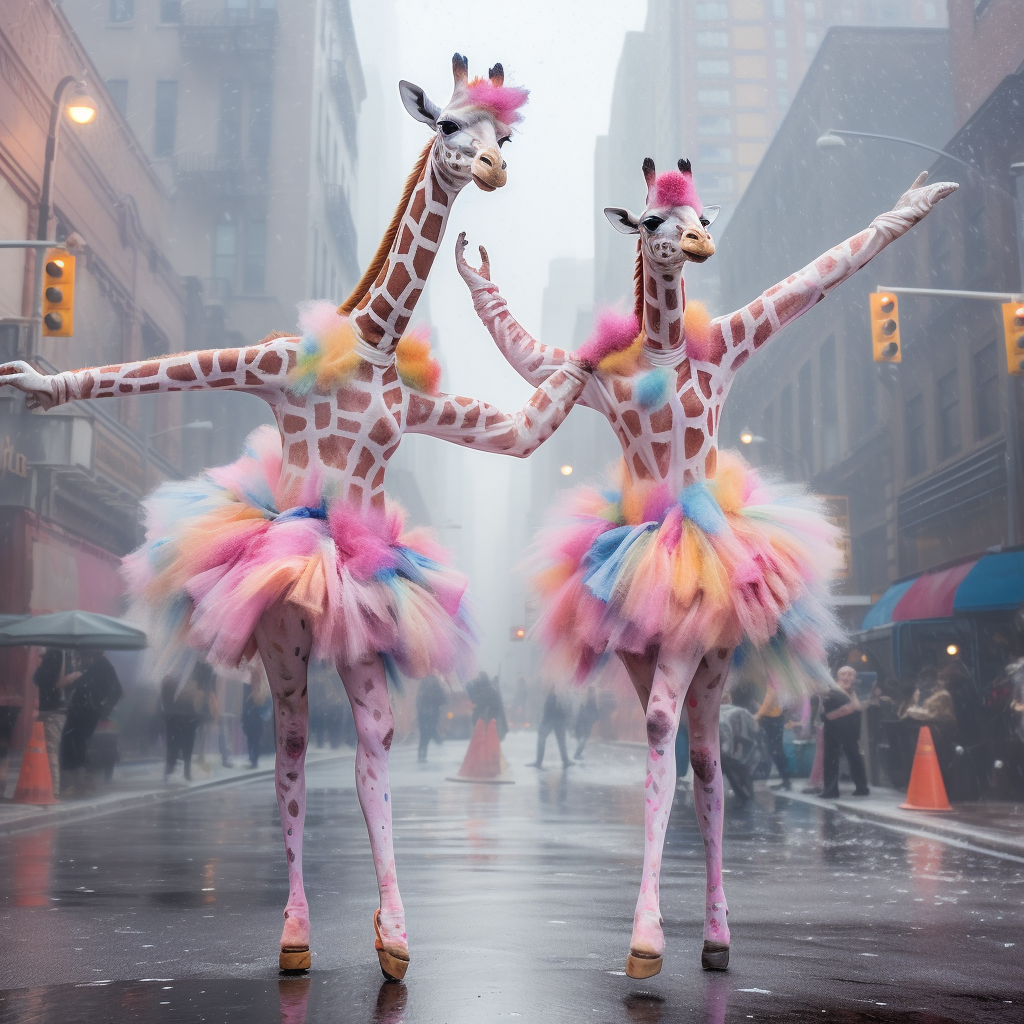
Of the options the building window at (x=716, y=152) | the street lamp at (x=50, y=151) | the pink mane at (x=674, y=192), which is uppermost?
the building window at (x=716, y=152)

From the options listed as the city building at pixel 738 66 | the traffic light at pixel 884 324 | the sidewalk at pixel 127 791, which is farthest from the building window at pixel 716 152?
the traffic light at pixel 884 324

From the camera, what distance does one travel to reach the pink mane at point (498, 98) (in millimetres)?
4875

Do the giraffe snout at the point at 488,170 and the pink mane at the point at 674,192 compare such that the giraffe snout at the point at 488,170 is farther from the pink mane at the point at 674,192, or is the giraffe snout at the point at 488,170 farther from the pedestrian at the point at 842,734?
the pedestrian at the point at 842,734

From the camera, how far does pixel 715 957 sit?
466 cm

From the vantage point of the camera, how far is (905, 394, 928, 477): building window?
31.2m

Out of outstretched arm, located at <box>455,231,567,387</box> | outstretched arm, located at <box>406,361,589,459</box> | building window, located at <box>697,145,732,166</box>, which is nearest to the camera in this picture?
outstretched arm, located at <box>406,361,589,459</box>

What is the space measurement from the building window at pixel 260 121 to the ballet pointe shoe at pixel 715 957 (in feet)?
171

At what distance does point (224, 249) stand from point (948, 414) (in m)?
33.3

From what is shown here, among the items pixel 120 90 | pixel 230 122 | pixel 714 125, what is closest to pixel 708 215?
pixel 120 90

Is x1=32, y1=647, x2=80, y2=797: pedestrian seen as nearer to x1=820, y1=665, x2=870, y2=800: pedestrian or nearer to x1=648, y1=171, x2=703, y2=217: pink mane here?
x1=820, y1=665, x2=870, y2=800: pedestrian

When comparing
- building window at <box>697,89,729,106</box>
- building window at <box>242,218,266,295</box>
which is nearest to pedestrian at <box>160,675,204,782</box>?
building window at <box>242,218,266,295</box>

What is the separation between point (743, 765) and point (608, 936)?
31.5 ft

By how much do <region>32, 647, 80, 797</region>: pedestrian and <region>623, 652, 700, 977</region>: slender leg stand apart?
513 inches

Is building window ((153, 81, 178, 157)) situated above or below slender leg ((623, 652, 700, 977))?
above
